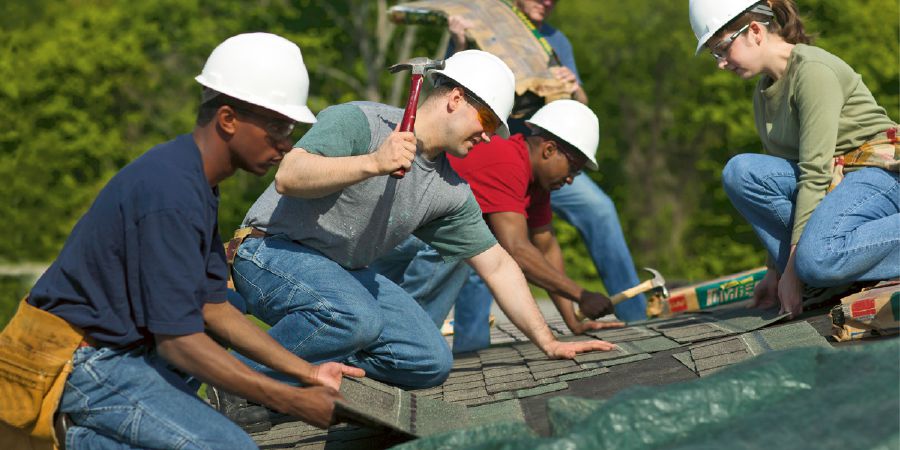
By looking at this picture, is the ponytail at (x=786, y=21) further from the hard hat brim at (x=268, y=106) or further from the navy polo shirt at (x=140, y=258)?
the navy polo shirt at (x=140, y=258)

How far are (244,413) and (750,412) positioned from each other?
2110mm

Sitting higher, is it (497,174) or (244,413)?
(497,174)

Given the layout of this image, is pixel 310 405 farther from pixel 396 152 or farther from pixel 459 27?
pixel 459 27

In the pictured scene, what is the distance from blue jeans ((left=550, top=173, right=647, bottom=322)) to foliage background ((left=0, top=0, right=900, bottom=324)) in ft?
21.0

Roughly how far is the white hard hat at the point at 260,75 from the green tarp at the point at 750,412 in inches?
45.5

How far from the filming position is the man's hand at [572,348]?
4.72 meters

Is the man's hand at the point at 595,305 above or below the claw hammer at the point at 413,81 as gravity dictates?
below

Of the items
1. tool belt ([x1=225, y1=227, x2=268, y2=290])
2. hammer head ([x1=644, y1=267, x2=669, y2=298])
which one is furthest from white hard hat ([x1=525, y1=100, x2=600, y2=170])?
tool belt ([x1=225, y1=227, x2=268, y2=290])

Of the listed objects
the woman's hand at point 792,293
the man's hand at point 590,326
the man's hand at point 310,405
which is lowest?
the man's hand at point 590,326

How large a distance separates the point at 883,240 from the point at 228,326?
2627 mm

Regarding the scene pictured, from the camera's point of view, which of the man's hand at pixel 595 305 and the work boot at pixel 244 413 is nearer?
the work boot at pixel 244 413

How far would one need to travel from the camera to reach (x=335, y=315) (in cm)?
423

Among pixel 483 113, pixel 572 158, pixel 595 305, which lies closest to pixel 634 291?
pixel 595 305

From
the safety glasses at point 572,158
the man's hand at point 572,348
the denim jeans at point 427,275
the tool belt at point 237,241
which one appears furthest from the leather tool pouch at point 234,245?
the safety glasses at point 572,158
